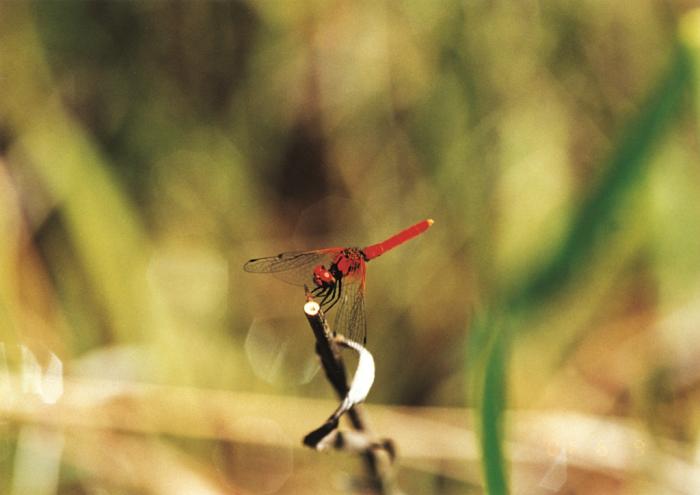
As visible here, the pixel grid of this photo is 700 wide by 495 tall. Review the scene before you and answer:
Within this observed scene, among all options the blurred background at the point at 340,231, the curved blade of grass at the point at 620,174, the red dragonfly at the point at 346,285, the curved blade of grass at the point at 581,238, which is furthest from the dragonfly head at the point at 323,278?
the curved blade of grass at the point at 620,174

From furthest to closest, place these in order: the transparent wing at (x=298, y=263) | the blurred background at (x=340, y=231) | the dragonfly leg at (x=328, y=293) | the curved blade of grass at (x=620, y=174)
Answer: the blurred background at (x=340, y=231)
the curved blade of grass at (x=620, y=174)
the transparent wing at (x=298, y=263)
the dragonfly leg at (x=328, y=293)

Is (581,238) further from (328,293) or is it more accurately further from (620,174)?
(328,293)

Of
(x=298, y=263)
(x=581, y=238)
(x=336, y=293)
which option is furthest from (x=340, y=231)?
(x=336, y=293)

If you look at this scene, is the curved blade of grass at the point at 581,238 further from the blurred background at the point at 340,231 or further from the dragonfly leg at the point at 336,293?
the dragonfly leg at the point at 336,293

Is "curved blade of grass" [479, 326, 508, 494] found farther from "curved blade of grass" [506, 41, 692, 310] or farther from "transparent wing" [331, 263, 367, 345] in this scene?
"curved blade of grass" [506, 41, 692, 310]

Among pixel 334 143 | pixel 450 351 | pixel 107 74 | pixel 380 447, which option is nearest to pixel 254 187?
pixel 334 143

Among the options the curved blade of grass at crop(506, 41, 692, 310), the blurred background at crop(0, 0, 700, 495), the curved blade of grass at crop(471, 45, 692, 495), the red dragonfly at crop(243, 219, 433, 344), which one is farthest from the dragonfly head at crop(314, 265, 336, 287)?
the curved blade of grass at crop(506, 41, 692, 310)
